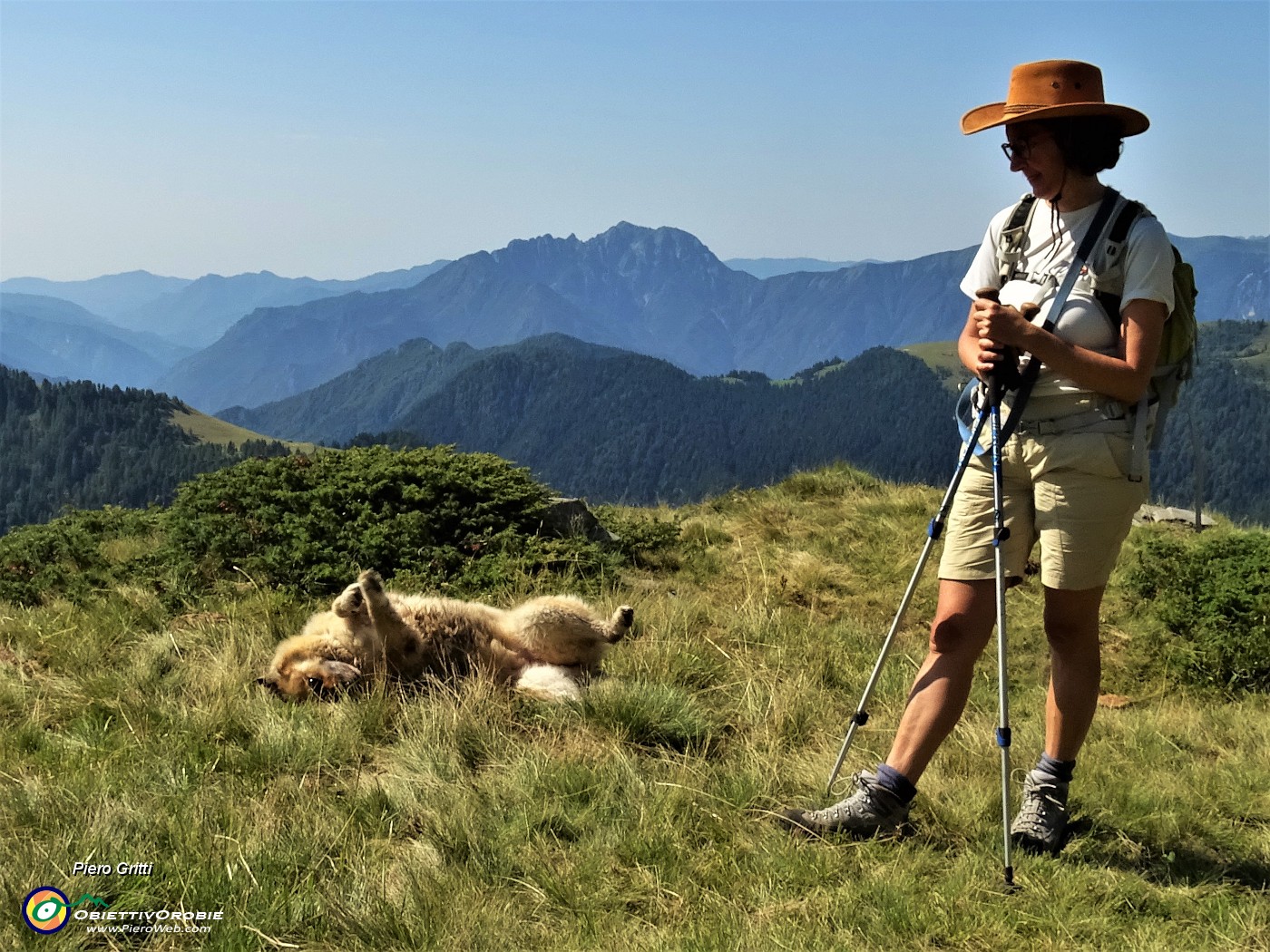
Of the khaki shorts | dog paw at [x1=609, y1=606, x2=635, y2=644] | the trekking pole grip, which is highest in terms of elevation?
the trekking pole grip

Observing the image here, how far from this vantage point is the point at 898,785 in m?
3.72

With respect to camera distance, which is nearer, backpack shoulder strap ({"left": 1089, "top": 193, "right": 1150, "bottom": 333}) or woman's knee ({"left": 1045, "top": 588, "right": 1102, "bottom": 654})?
backpack shoulder strap ({"left": 1089, "top": 193, "right": 1150, "bottom": 333})

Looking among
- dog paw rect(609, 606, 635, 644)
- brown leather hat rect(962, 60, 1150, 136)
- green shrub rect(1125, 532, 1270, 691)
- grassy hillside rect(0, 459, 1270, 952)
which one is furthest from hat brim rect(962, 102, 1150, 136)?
green shrub rect(1125, 532, 1270, 691)

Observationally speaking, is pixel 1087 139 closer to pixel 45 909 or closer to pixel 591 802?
pixel 591 802

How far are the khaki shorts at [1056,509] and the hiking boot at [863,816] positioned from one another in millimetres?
901

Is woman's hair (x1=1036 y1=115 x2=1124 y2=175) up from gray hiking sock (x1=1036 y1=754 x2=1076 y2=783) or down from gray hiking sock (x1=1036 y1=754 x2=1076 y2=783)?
up

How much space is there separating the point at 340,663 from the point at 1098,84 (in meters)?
4.36

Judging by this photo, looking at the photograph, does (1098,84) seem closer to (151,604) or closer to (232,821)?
(232,821)

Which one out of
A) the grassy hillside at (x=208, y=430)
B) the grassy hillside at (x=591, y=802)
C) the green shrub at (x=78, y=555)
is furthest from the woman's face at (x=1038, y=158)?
the grassy hillside at (x=208, y=430)

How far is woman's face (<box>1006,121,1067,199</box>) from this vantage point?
359 cm

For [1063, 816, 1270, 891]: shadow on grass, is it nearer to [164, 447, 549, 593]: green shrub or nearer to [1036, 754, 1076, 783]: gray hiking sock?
[1036, 754, 1076, 783]: gray hiking sock

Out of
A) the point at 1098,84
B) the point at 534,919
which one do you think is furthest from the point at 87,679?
the point at 1098,84

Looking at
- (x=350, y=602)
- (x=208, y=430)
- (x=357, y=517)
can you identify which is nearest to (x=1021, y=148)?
(x=350, y=602)

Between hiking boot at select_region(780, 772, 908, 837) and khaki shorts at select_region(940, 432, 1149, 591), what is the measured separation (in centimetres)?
90
